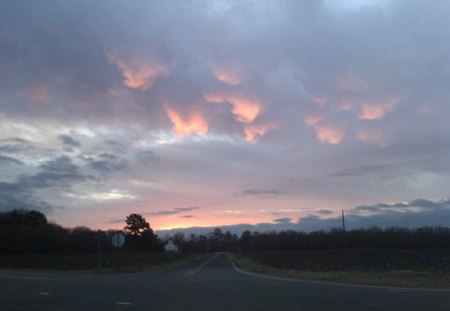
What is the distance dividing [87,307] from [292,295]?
6.88m

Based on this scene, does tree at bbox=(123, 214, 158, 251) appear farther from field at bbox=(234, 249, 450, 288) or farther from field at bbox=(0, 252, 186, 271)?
field at bbox=(234, 249, 450, 288)

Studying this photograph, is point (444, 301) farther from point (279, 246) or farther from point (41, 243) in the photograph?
point (279, 246)

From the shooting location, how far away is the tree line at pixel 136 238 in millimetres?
100062

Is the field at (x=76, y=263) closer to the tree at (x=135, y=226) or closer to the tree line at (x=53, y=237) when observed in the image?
the tree line at (x=53, y=237)

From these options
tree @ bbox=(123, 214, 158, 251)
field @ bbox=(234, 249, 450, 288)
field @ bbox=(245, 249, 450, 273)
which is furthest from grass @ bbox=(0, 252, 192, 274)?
tree @ bbox=(123, 214, 158, 251)

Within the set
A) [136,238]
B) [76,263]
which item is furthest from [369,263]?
[136,238]

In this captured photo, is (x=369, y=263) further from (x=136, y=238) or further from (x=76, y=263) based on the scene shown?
(x=136, y=238)

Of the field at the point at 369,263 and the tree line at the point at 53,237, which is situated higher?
the tree line at the point at 53,237

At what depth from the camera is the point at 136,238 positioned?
150750mm

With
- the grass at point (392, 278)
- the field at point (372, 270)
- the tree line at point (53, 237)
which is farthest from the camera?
the tree line at point (53, 237)

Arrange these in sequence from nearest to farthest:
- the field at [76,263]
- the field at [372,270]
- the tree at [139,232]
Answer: the field at [372,270]
the field at [76,263]
the tree at [139,232]

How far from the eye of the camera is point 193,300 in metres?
16.9

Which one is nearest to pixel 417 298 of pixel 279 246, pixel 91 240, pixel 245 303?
pixel 245 303

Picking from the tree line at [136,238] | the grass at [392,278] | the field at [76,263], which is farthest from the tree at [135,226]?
the grass at [392,278]
